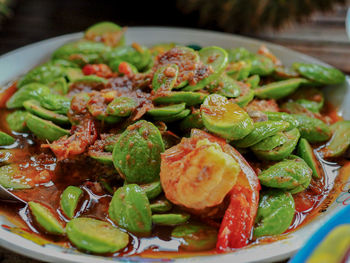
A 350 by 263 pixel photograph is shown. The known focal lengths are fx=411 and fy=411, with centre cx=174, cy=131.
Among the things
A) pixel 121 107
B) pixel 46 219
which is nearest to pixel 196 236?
pixel 46 219

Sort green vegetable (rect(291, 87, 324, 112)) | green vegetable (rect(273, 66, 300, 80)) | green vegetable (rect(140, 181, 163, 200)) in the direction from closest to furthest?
green vegetable (rect(140, 181, 163, 200)), green vegetable (rect(291, 87, 324, 112)), green vegetable (rect(273, 66, 300, 80))

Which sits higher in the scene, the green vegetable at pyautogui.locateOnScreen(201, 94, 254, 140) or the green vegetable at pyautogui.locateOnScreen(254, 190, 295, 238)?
the green vegetable at pyautogui.locateOnScreen(201, 94, 254, 140)

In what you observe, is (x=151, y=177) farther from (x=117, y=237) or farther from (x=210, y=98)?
(x=210, y=98)

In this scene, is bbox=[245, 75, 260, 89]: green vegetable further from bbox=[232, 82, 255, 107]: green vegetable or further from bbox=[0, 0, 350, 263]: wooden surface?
bbox=[0, 0, 350, 263]: wooden surface

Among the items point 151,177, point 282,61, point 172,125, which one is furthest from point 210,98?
point 282,61

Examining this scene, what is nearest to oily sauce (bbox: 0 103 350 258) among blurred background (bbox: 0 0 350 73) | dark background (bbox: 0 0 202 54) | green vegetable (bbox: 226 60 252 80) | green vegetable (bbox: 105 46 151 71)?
green vegetable (bbox: 226 60 252 80)

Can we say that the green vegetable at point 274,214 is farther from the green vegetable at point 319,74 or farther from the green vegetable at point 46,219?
the green vegetable at point 319,74
